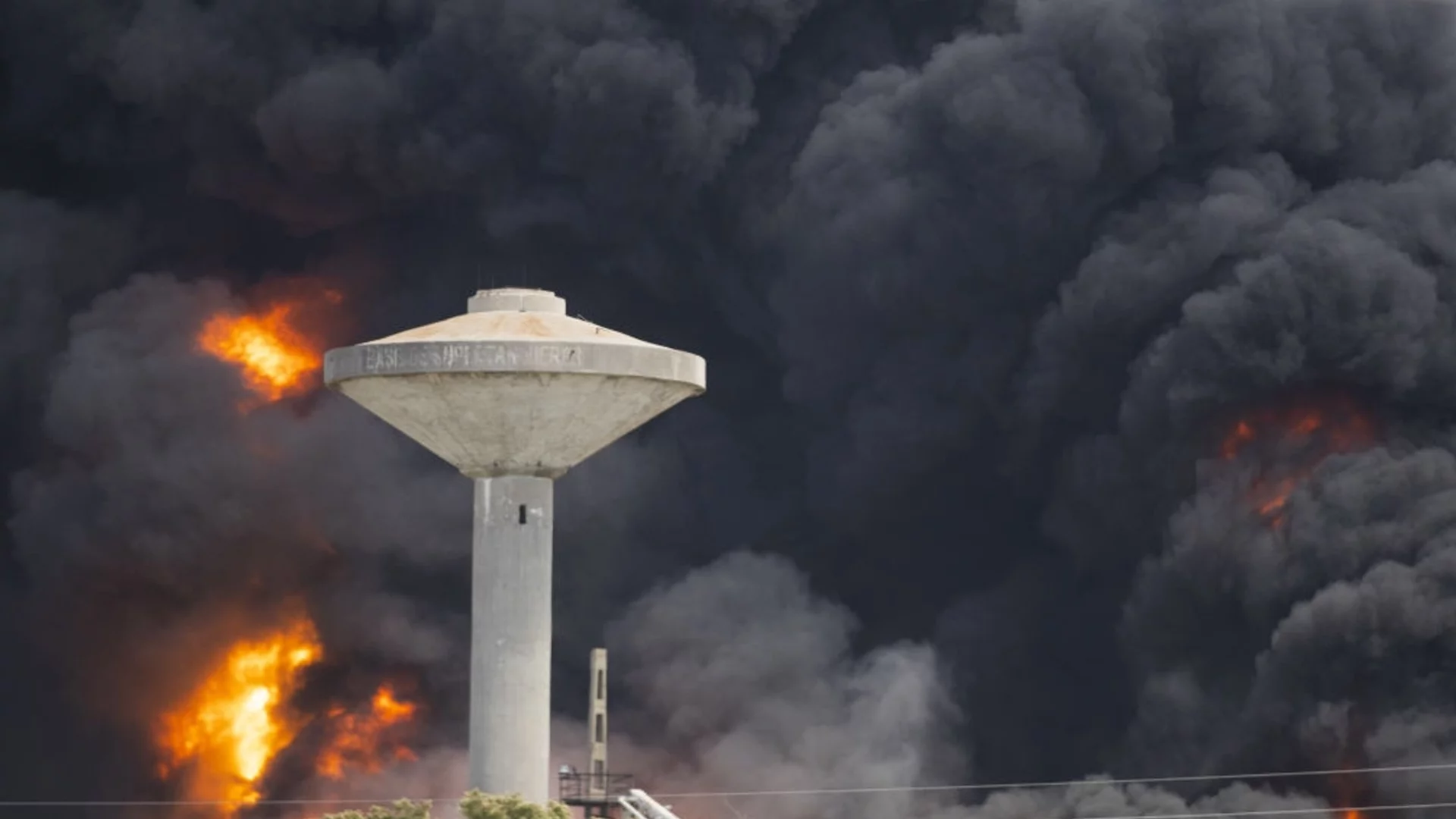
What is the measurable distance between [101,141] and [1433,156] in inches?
1734

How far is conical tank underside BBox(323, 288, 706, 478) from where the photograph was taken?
6456 cm

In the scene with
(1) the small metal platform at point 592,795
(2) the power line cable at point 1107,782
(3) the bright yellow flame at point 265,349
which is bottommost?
(1) the small metal platform at point 592,795

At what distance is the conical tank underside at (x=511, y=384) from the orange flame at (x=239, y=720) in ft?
88.5

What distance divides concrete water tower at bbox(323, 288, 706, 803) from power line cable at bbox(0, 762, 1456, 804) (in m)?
19.5

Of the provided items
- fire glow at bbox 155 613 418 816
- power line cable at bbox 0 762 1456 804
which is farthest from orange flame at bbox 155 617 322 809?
power line cable at bbox 0 762 1456 804

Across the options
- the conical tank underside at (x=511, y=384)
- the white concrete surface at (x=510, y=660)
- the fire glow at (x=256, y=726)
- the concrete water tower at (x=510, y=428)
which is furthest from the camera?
the fire glow at (x=256, y=726)

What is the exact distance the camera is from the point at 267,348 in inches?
3804

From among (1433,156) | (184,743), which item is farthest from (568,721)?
(1433,156)

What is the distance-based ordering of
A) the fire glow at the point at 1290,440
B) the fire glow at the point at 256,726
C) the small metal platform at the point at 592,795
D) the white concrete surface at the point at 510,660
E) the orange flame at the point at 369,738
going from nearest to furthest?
1. the white concrete surface at the point at 510,660
2. the small metal platform at the point at 592,795
3. the orange flame at the point at 369,738
4. the fire glow at the point at 256,726
5. the fire glow at the point at 1290,440

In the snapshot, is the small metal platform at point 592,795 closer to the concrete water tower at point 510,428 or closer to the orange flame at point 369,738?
the concrete water tower at point 510,428

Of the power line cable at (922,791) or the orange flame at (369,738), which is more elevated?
the orange flame at (369,738)

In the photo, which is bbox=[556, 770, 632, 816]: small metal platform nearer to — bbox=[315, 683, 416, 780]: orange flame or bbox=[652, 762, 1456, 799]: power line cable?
bbox=[652, 762, 1456, 799]: power line cable

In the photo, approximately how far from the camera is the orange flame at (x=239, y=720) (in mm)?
91500

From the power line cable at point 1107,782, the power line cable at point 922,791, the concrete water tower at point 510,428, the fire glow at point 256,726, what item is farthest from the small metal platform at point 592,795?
the fire glow at point 256,726
